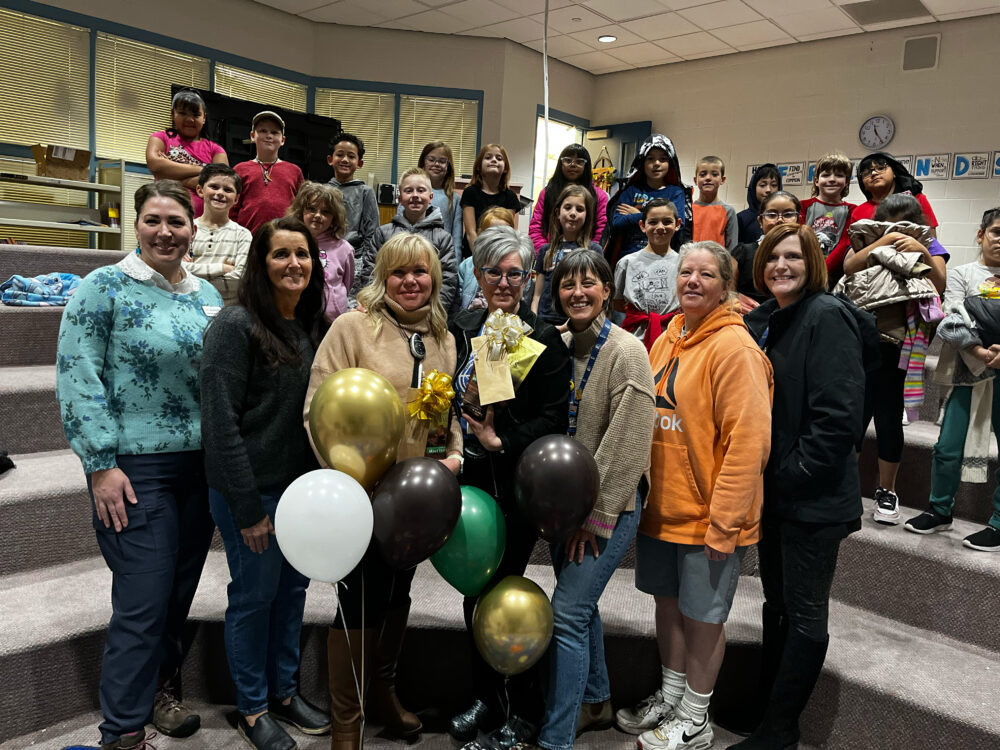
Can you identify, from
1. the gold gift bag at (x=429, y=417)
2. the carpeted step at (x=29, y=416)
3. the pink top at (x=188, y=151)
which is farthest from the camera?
the pink top at (x=188, y=151)

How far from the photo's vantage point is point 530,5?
6.30 meters

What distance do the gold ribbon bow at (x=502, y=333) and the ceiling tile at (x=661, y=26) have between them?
18.9ft

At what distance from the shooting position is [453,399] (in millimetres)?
1777

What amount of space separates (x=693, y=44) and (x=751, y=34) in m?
0.60

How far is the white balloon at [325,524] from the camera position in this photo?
1.50m

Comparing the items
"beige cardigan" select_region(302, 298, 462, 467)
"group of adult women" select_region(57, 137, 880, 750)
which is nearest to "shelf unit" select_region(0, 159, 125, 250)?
"group of adult women" select_region(57, 137, 880, 750)

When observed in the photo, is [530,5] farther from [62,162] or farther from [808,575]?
[808,575]

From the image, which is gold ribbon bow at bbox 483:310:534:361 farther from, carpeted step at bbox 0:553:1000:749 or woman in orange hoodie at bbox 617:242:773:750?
carpeted step at bbox 0:553:1000:749

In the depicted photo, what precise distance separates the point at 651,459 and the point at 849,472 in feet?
1.69

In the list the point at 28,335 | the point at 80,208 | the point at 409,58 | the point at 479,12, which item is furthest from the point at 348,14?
the point at 28,335

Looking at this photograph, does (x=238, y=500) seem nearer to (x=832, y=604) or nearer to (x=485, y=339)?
(x=485, y=339)

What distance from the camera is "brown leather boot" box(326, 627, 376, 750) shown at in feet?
5.76

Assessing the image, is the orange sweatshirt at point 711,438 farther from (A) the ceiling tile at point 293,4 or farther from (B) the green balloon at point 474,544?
(A) the ceiling tile at point 293,4

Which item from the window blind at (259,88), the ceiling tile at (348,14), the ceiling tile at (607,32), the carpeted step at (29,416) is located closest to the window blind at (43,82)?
the window blind at (259,88)
